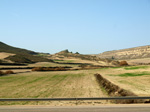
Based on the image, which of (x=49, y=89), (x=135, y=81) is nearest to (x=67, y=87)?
(x=49, y=89)

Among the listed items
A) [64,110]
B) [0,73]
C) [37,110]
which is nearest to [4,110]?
[37,110]

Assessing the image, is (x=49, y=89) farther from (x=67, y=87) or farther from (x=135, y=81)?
(x=135, y=81)

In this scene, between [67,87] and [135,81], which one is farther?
[135,81]

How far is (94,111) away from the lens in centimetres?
1316

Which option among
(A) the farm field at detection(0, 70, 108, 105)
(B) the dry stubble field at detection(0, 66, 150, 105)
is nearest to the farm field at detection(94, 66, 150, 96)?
(B) the dry stubble field at detection(0, 66, 150, 105)

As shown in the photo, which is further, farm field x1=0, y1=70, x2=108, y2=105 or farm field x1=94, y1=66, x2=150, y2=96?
farm field x1=0, y1=70, x2=108, y2=105

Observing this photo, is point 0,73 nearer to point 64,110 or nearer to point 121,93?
point 121,93

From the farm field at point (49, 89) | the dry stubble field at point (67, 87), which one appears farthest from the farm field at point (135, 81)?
the farm field at point (49, 89)

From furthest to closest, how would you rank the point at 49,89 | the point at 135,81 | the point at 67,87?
the point at 135,81
the point at 67,87
the point at 49,89

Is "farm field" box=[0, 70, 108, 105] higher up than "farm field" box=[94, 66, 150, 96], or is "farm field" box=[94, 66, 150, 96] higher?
"farm field" box=[94, 66, 150, 96]

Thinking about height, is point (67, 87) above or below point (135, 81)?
below

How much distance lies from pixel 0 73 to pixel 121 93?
47.9m

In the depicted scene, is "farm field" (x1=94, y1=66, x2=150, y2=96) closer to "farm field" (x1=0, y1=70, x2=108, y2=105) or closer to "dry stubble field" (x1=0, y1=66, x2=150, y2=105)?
"dry stubble field" (x1=0, y1=66, x2=150, y2=105)

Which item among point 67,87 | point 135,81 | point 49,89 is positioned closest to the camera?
point 49,89
